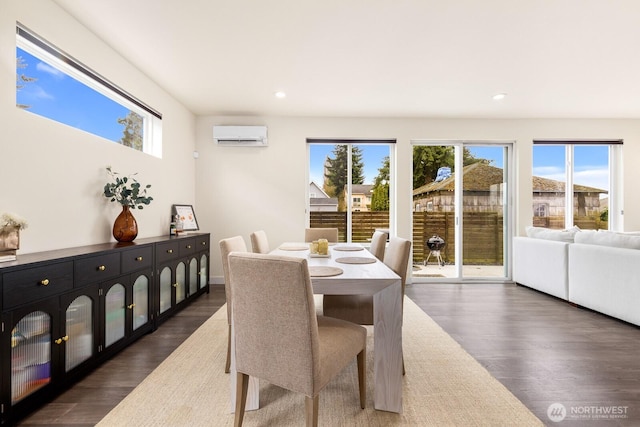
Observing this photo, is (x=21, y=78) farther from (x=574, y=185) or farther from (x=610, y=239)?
(x=574, y=185)

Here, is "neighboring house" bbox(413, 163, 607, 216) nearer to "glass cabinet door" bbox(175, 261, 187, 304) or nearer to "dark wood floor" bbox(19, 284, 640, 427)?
"dark wood floor" bbox(19, 284, 640, 427)

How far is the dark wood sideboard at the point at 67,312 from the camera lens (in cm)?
148

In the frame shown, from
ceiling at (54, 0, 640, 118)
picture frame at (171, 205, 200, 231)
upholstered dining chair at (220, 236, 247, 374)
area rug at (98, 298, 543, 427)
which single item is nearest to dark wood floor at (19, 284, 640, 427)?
area rug at (98, 298, 543, 427)

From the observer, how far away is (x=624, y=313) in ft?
9.31

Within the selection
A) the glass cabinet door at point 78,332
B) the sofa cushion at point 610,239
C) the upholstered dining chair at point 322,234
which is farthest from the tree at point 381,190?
the glass cabinet door at point 78,332

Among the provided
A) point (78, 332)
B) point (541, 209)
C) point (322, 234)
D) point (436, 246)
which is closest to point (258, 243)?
point (322, 234)

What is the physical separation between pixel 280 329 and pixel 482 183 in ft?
14.7

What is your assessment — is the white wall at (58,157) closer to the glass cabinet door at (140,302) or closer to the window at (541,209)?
the glass cabinet door at (140,302)

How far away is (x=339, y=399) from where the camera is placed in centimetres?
174

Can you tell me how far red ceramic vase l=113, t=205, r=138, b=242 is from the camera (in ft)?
8.57

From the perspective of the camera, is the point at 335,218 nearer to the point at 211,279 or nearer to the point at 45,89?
the point at 211,279

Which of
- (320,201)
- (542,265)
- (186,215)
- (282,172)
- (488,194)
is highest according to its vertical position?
(282,172)

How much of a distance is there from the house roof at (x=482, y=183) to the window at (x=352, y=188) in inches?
24.0

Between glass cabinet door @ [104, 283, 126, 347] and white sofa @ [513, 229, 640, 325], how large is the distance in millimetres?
4382
